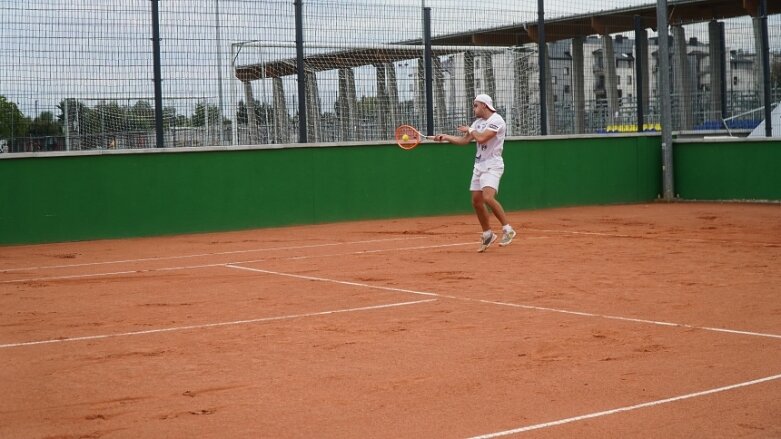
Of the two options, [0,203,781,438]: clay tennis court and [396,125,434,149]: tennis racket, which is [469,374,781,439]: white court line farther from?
[396,125,434,149]: tennis racket

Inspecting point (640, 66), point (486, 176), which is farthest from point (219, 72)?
point (640, 66)

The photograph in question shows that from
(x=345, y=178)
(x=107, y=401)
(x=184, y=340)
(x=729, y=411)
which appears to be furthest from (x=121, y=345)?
(x=345, y=178)

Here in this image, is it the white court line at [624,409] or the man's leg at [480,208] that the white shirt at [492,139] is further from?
the white court line at [624,409]

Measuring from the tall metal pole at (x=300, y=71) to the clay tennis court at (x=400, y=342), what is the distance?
462 centimetres

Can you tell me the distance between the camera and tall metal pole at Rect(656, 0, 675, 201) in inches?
819

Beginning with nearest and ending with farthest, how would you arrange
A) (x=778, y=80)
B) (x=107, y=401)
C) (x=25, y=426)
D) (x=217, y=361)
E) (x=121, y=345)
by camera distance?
(x=25, y=426) < (x=107, y=401) < (x=217, y=361) < (x=121, y=345) < (x=778, y=80)

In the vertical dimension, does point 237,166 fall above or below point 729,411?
above

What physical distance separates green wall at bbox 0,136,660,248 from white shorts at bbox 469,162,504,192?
17.2 ft

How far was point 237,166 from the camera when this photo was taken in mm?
16875

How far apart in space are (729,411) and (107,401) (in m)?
3.00

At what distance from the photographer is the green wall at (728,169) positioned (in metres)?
20.2

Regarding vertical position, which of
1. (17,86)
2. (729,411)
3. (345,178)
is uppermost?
(17,86)

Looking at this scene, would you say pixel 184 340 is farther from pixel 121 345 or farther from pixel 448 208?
pixel 448 208

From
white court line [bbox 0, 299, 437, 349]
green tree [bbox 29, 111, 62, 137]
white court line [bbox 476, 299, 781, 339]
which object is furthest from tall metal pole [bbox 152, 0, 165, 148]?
white court line [bbox 476, 299, 781, 339]
